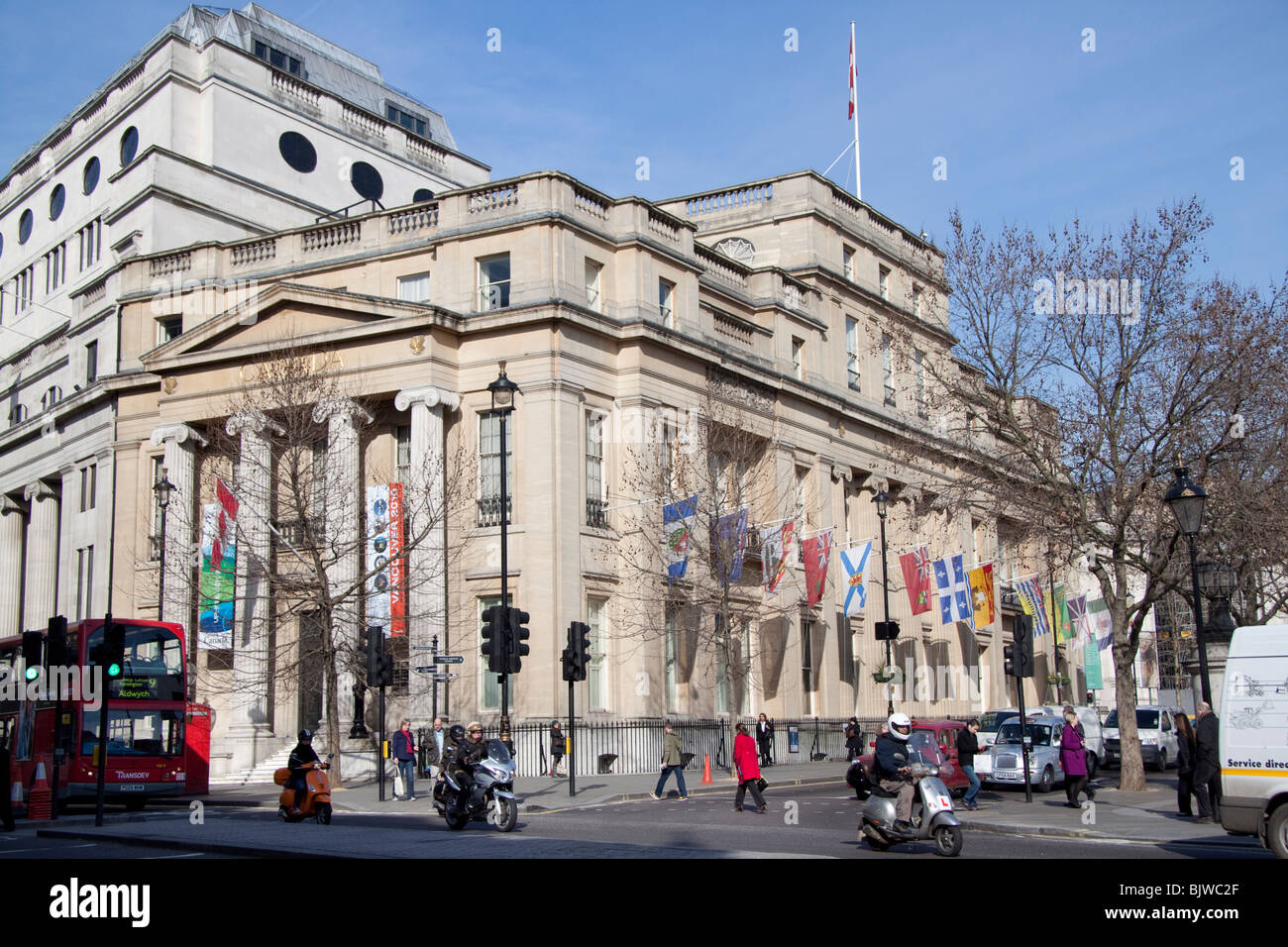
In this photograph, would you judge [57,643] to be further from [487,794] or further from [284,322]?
[284,322]

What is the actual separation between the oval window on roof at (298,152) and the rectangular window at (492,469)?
73.6 ft

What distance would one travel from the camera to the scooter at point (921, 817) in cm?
1574

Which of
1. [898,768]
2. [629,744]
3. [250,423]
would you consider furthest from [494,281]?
[898,768]

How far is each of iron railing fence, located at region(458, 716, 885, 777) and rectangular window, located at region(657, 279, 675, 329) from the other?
12240 mm

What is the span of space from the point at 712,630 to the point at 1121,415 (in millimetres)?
16256

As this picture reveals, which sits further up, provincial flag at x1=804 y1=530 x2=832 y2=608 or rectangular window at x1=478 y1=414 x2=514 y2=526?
rectangular window at x1=478 y1=414 x2=514 y2=526

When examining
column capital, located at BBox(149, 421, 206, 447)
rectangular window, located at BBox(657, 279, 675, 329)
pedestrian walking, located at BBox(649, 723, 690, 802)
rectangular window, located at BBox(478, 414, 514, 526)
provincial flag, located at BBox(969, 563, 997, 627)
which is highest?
rectangular window, located at BBox(657, 279, 675, 329)

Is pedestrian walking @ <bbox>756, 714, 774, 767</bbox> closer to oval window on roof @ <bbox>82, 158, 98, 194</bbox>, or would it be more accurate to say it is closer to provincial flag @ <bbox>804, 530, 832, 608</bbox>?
provincial flag @ <bbox>804, 530, 832, 608</bbox>

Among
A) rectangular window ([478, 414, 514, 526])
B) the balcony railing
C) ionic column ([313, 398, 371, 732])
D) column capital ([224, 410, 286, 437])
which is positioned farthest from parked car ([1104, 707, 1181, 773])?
column capital ([224, 410, 286, 437])

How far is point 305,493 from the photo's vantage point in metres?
32.3

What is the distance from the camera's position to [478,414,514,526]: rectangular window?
37719 mm

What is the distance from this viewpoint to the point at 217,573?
37281 mm

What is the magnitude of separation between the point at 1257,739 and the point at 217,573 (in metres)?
29.1
